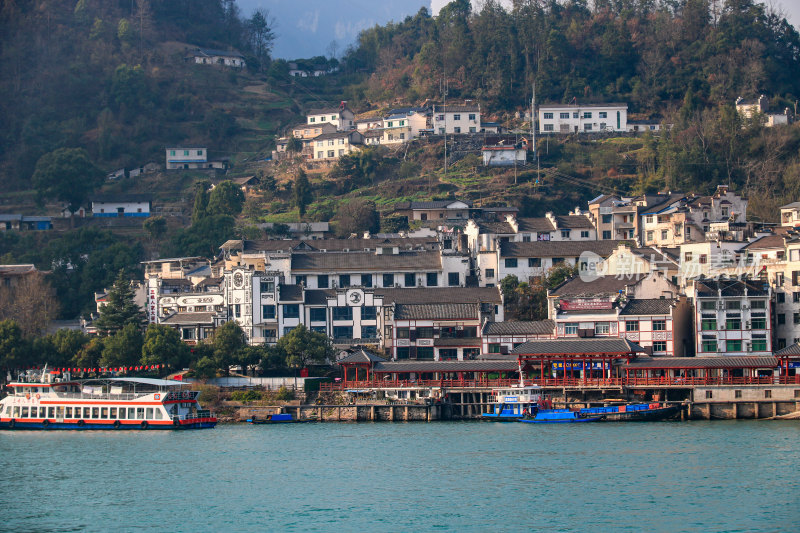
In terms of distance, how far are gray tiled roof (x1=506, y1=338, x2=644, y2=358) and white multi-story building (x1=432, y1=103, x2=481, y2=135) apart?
4836 cm

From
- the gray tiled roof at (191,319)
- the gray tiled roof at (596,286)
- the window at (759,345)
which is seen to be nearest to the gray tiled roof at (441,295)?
the gray tiled roof at (596,286)

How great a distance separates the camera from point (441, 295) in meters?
68.7

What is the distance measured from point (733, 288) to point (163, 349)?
31.6 meters

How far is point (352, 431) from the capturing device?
176 ft

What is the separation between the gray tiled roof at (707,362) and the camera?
185 ft

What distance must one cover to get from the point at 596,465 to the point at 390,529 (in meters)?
11.5

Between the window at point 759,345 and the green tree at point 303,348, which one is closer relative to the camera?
the window at point 759,345

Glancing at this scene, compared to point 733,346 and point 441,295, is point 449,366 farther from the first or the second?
point 733,346

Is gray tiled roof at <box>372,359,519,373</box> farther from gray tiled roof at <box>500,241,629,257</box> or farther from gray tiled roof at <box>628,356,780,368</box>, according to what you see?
gray tiled roof at <box>500,241,629,257</box>

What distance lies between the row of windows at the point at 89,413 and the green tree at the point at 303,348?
898cm

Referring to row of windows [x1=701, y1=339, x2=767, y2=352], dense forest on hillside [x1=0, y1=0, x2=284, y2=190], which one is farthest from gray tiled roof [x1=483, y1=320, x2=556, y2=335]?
dense forest on hillside [x1=0, y1=0, x2=284, y2=190]

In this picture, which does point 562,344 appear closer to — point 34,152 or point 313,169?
point 313,169

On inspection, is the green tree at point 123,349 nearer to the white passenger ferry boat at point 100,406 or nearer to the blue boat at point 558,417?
the white passenger ferry boat at point 100,406

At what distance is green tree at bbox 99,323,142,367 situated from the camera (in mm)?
61125
